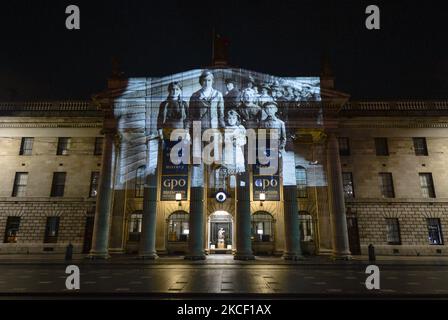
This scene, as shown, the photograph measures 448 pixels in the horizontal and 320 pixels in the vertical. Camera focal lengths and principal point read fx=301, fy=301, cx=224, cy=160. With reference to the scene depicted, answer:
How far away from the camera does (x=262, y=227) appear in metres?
29.6

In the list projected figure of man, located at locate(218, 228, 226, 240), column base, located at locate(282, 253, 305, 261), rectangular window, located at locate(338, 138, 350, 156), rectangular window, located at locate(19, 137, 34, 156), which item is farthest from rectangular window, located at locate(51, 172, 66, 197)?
rectangular window, located at locate(338, 138, 350, 156)

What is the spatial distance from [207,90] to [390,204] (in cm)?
2017

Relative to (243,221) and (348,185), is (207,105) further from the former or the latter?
(348,185)

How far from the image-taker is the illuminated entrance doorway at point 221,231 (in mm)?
29672

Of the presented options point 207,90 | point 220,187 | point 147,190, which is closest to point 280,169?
point 220,187

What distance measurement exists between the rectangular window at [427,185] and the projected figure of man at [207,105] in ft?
66.1

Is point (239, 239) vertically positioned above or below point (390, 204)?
below

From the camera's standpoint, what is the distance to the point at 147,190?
2506 centimetres

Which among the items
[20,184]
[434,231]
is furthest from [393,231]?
[20,184]

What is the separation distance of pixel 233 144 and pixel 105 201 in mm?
11983

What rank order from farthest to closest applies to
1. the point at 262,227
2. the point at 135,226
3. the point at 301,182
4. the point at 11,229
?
the point at 301,182
the point at 262,227
the point at 135,226
the point at 11,229

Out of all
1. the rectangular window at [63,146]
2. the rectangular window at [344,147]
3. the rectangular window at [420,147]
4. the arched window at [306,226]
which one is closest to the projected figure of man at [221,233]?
the arched window at [306,226]

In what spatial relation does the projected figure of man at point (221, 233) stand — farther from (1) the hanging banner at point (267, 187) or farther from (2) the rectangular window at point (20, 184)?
(2) the rectangular window at point (20, 184)
